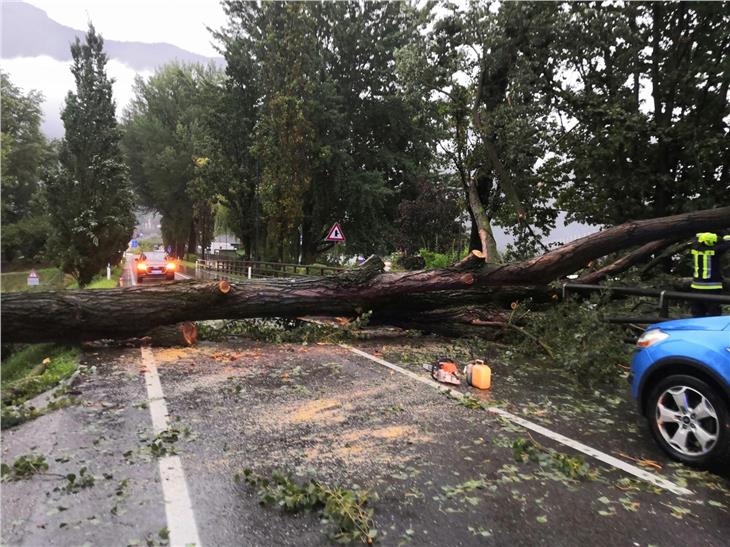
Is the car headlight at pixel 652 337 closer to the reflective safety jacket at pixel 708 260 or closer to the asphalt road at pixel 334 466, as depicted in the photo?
the asphalt road at pixel 334 466

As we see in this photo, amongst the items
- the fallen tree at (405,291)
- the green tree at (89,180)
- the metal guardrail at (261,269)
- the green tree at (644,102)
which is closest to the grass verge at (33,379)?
the fallen tree at (405,291)

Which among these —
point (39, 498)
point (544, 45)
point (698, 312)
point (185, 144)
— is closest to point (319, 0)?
point (185, 144)

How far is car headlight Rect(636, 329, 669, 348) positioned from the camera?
12.3 ft

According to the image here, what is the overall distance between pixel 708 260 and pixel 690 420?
8.85ft

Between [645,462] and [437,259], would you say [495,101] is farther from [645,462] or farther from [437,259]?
[645,462]

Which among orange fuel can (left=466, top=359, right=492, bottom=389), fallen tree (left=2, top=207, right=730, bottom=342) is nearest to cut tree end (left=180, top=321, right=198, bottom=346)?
fallen tree (left=2, top=207, right=730, bottom=342)

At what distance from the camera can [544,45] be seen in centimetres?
1174

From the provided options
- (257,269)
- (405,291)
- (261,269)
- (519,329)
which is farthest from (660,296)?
(257,269)

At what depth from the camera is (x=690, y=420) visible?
3.43 meters

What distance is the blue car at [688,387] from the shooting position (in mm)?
3232

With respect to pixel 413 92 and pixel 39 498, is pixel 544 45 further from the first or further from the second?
pixel 39 498

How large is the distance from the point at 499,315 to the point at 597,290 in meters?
1.58

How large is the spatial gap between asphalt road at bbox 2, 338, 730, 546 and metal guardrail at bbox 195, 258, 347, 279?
10893 mm

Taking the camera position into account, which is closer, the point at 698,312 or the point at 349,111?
the point at 698,312
